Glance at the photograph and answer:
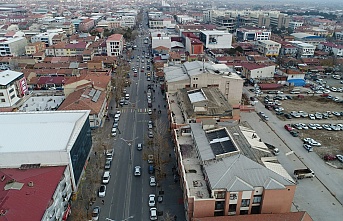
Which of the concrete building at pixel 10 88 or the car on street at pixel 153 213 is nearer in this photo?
the car on street at pixel 153 213

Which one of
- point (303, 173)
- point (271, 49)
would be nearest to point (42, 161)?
point (303, 173)

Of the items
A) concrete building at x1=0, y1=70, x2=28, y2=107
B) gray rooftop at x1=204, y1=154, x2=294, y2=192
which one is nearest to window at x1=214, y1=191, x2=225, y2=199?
gray rooftop at x1=204, y1=154, x2=294, y2=192

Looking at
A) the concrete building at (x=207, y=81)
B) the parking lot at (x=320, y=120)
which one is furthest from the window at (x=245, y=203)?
the concrete building at (x=207, y=81)

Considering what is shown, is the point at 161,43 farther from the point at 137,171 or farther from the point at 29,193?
the point at 29,193

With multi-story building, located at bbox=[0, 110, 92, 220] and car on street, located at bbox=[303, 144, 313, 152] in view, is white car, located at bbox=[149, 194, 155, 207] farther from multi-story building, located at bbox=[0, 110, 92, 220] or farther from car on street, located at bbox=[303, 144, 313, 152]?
car on street, located at bbox=[303, 144, 313, 152]

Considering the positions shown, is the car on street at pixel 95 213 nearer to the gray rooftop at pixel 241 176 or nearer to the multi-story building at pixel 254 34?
the gray rooftop at pixel 241 176

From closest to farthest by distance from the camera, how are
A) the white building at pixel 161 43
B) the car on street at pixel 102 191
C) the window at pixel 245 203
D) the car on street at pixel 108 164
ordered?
the window at pixel 245 203 < the car on street at pixel 102 191 < the car on street at pixel 108 164 < the white building at pixel 161 43

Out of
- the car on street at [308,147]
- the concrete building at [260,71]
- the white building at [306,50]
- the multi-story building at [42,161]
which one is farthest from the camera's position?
the white building at [306,50]

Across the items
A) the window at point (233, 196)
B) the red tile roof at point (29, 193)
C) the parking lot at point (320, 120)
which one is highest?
the red tile roof at point (29, 193)
